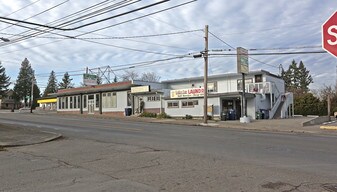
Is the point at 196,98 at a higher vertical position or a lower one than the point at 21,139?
higher

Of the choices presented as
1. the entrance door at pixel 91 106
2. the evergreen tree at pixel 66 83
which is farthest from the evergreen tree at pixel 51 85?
the entrance door at pixel 91 106

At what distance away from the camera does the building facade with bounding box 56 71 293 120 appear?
36812 millimetres

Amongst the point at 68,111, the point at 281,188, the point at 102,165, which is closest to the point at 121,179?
the point at 102,165

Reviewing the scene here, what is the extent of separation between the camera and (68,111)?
59.1 meters

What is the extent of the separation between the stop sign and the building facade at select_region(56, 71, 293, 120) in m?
27.3

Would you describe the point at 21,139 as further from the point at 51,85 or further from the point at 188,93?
the point at 51,85

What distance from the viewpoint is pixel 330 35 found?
543 centimetres

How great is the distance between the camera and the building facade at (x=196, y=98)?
121ft

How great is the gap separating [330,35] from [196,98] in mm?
33008

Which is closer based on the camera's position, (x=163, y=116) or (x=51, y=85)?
(x=163, y=116)

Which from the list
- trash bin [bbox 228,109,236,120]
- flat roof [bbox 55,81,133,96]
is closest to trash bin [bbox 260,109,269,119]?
trash bin [bbox 228,109,236,120]

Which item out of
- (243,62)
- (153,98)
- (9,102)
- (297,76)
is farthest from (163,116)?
(9,102)

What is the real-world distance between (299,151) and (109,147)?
7014 mm

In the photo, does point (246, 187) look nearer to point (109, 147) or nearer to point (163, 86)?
point (109, 147)
